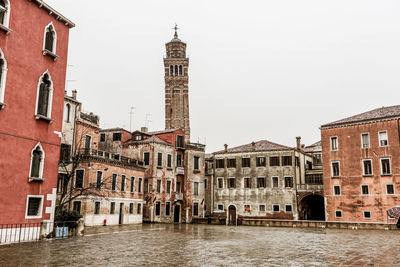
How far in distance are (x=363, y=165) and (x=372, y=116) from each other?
513cm

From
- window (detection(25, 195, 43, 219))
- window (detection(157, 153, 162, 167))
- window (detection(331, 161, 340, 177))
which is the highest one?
window (detection(157, 153, 162, 167))

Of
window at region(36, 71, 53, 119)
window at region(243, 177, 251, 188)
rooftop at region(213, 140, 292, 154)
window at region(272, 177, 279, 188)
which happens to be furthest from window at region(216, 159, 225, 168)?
window at region(36, 71, 53, 119)

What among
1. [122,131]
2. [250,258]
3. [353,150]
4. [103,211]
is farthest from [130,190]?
[250,258]

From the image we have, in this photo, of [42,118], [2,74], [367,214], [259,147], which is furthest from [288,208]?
[2,74]

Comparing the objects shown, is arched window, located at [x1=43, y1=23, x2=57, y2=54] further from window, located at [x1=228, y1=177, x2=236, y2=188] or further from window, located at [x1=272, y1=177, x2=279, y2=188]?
window, located at [x1=228, y1=177, x2=236, y2=188]

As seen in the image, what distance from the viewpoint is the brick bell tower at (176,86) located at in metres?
75.4

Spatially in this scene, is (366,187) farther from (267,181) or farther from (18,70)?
(18,70)

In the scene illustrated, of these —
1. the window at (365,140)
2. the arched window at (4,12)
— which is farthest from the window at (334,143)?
the arched window at (4,12)

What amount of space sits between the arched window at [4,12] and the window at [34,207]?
27.0 ft

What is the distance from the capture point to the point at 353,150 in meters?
37.1

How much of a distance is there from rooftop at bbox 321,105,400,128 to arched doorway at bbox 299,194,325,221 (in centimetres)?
992

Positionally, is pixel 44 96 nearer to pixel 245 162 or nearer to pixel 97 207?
pixel 97 207

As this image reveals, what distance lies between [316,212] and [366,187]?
492 inches

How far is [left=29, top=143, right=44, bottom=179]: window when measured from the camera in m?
17.5
